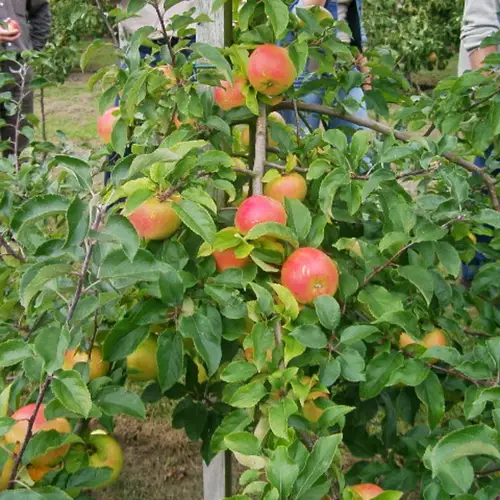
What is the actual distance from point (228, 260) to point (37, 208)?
0.98 feet

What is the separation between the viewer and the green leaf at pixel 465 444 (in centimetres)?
70

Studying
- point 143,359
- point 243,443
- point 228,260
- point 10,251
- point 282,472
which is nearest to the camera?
point 282,472

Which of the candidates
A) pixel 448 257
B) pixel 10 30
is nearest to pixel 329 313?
pixel 448 257

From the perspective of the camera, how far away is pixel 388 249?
3.57 ft

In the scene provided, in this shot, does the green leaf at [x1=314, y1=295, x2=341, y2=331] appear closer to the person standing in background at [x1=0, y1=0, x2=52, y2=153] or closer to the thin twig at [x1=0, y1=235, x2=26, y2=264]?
the thin twig at [x1=0, y1=235, x2=26, y2=264]

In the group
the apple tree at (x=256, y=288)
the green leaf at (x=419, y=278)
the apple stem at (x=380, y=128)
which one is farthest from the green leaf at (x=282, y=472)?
the apple stem at (x=380, y=128)

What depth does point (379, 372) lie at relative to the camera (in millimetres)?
993

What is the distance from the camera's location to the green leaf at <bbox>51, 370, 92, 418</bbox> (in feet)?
2.58

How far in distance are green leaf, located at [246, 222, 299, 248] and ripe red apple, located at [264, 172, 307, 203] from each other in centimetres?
15

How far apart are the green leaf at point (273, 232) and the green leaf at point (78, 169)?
224 mm

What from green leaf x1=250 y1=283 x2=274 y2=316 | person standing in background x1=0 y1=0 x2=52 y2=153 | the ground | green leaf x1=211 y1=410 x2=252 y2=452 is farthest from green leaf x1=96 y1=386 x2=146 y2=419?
A: person standing in background x1=0 y1=0 x2=52 y2=153

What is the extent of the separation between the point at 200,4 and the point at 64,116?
5.89m

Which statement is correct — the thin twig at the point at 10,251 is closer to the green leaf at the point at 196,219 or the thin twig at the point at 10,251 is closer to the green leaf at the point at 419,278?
the green leaf at the point at 196,219

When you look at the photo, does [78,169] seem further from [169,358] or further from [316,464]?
[316,464]
